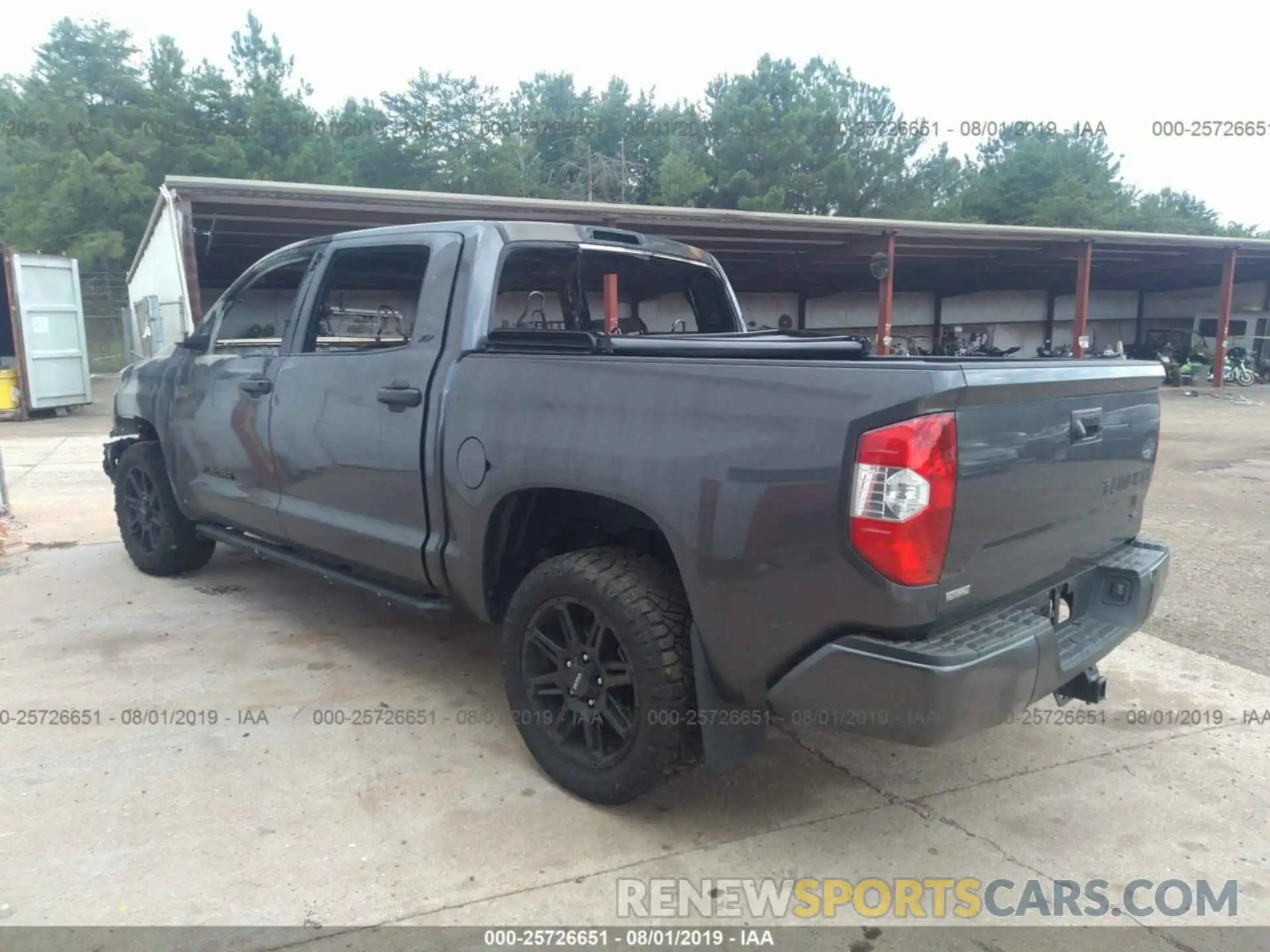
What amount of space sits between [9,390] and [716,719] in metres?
16.5

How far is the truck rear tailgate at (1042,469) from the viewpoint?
2.28 meters

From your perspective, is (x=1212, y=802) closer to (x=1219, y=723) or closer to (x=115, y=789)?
(x=1219, y=723)

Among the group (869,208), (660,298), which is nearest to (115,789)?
(660,298)

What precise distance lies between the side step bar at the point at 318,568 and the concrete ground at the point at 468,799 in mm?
452

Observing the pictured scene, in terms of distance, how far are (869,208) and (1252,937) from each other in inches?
1670

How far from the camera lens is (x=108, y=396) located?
2059 centimetres

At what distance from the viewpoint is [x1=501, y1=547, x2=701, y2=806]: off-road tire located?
268cm

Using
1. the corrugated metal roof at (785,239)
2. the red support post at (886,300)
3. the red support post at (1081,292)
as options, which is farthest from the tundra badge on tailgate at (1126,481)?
the red support post at (1081,292)

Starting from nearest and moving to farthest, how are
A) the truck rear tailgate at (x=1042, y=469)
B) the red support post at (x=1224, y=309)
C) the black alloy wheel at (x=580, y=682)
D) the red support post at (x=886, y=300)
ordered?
the truck rear tailgate at (x=1042, y=469) → the black alloy wheel at (x=580, y=682) → the red support post at (x=886, y=300) → the red support post at (x=1224, y=309)

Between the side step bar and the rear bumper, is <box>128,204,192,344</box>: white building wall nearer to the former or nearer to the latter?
the side step bar

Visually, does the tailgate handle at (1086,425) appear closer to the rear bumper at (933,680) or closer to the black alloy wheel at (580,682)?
the rear bumper at (933,680)

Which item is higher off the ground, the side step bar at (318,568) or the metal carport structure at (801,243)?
the metal carport structure at (801,243)

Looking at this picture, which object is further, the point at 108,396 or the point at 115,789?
the point at 108,396

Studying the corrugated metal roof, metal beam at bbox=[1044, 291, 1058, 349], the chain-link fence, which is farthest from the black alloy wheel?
metal beam at bbox=[1044, 291, 1058, 349]
